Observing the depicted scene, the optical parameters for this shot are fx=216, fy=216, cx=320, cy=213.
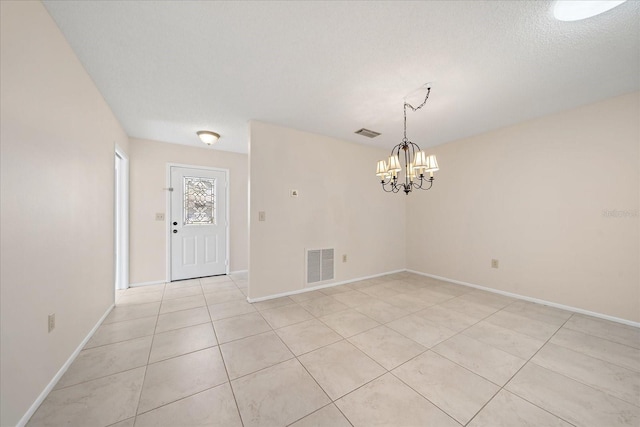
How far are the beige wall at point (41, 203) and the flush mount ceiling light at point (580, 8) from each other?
317 centimetres

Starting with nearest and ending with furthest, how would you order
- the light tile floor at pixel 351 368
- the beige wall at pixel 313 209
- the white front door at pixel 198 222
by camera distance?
the light tile floor at pixel 351 368
the beige wall at pixel 313 209
the white front door at pixel 198 222

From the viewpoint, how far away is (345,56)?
1806 mm

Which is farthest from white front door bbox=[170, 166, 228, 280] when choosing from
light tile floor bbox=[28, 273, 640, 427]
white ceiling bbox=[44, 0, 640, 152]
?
white ceiling bbox=[44, 0, 640, 152]

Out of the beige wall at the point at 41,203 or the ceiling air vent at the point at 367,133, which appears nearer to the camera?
the beige wall at the point at 41,203

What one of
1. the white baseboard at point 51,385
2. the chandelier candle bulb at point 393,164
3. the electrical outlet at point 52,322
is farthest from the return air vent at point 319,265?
the electrical outlet at point 52,322

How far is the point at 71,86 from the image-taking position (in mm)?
1767

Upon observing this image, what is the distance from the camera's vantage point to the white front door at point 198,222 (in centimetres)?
396

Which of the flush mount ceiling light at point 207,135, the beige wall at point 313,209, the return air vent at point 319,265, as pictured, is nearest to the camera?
the beige wall at point 313,209

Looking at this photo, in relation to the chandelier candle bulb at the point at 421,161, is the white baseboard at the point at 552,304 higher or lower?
lower

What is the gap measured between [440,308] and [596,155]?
2.56 meters

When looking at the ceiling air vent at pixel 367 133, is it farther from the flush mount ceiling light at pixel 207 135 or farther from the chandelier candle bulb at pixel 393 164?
the flush mount ceiling light at pixel 207 135

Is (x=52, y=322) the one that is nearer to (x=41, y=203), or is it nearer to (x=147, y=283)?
(x=41, y=203)

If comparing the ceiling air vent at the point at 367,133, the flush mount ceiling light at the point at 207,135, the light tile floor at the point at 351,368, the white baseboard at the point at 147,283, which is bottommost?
the light tile floor at the point at 351,368

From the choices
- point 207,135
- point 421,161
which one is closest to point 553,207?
point 421,161
